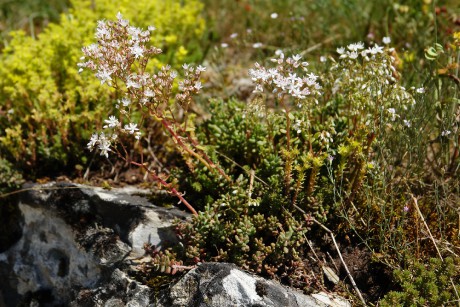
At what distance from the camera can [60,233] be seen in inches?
152

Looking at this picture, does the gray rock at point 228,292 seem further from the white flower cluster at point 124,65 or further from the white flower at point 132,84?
the white flower at point 132,84

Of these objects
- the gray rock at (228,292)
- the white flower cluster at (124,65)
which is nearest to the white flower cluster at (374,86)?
the white flower cluster at (124,65)

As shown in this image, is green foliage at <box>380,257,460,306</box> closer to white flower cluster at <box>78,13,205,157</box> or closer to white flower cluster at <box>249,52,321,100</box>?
white flower cluster at <box>249,52,321,100</box>

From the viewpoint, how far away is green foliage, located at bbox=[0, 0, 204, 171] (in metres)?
4.21

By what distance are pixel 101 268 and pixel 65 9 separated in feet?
14.7

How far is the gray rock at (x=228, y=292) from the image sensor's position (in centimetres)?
295

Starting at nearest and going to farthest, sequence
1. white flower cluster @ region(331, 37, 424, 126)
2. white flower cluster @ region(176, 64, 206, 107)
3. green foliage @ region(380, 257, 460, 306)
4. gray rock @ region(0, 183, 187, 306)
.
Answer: green foliage @ region(380, 257, 460, 306)
white flower cluster @ region(176, 64, 206, 107)
white flower cluster @ region(331, 37, 424, 126)
gray rock @ region(0, 183, 187, 306)

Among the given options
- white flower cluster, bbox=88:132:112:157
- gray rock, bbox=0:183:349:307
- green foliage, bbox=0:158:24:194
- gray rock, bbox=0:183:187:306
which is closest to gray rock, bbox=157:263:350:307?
gray rock, bbox=0:183:349:307

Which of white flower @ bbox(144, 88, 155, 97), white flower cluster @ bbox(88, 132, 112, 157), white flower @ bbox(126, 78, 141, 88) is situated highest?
white flower @ bbox(126, 78, 141, 88)

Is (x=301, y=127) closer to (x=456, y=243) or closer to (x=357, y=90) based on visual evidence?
(x=357, y=90)

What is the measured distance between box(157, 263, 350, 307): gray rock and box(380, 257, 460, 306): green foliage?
1.21ft

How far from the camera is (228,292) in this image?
9.70ft

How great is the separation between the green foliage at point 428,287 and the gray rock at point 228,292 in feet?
1.21

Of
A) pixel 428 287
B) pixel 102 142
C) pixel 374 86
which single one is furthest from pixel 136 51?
pixel 428 287
